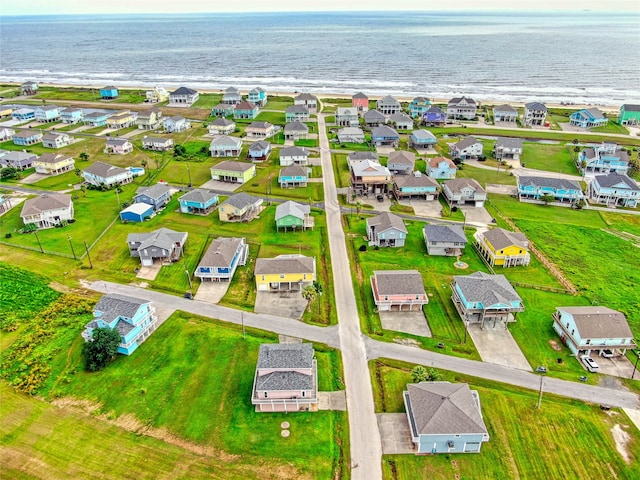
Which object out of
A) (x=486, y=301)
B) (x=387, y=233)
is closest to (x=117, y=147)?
(x=387, y=233)

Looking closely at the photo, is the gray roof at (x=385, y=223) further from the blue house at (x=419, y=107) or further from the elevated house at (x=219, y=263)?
the blue house at (x=419, y=107)

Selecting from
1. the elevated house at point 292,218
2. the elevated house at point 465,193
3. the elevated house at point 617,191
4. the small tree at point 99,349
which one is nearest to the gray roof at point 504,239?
the elevated house at point 465,193

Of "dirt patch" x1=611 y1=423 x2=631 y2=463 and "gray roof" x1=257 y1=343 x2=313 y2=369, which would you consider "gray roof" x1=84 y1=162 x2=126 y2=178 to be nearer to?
"gray roof" x1=257 y1=343 x2=313 y2=369

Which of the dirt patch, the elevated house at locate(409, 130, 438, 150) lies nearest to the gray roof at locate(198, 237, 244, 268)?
the dirt patch

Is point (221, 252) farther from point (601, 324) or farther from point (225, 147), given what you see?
point (225, 147)

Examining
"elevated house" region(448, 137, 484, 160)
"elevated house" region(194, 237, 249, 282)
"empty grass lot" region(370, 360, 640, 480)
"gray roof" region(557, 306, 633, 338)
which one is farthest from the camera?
"elevated house" region(448, 137, 484, 160)

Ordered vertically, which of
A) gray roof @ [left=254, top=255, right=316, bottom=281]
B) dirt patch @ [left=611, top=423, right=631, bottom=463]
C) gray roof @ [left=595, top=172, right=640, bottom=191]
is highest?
gray roof @ [left=595, top=172, right=640, bottom=191]
